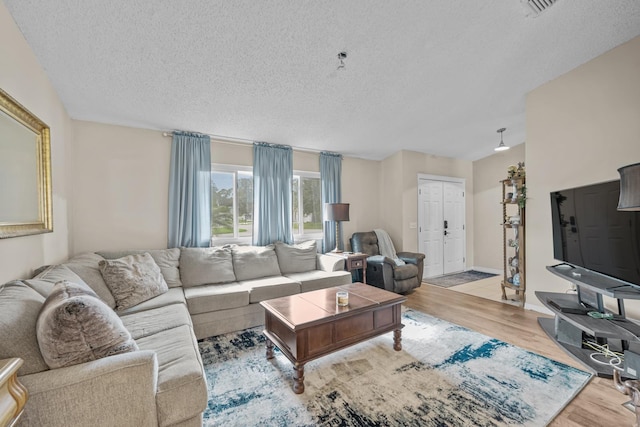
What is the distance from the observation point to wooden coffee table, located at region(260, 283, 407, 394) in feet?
6.33

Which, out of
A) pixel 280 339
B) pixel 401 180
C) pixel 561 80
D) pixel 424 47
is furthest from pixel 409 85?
pixel 280 339

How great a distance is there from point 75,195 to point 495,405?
4420mm

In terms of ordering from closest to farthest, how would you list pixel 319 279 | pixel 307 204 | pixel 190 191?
pixel 319 279 → pixel 190 191 → pixel 307 204

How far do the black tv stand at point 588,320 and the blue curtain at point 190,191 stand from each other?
13.3ft

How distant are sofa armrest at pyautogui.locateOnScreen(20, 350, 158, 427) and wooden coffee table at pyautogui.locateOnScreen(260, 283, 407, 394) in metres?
0.92

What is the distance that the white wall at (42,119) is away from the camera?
5.19 ft

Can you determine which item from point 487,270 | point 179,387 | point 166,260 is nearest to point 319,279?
point 166,260

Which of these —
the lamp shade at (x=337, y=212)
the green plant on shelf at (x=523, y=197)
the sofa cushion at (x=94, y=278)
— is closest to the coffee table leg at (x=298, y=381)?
the sofa cushion at (x=94, y=278)

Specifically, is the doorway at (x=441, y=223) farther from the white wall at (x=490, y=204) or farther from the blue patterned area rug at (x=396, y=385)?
the blue patterned area rug at (x=396, y=385)

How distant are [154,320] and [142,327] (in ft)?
0.40

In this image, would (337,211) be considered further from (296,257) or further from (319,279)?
(319,279)

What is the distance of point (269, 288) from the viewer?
9.94 ft

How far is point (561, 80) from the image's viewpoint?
120 inches

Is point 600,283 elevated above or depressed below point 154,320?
above
